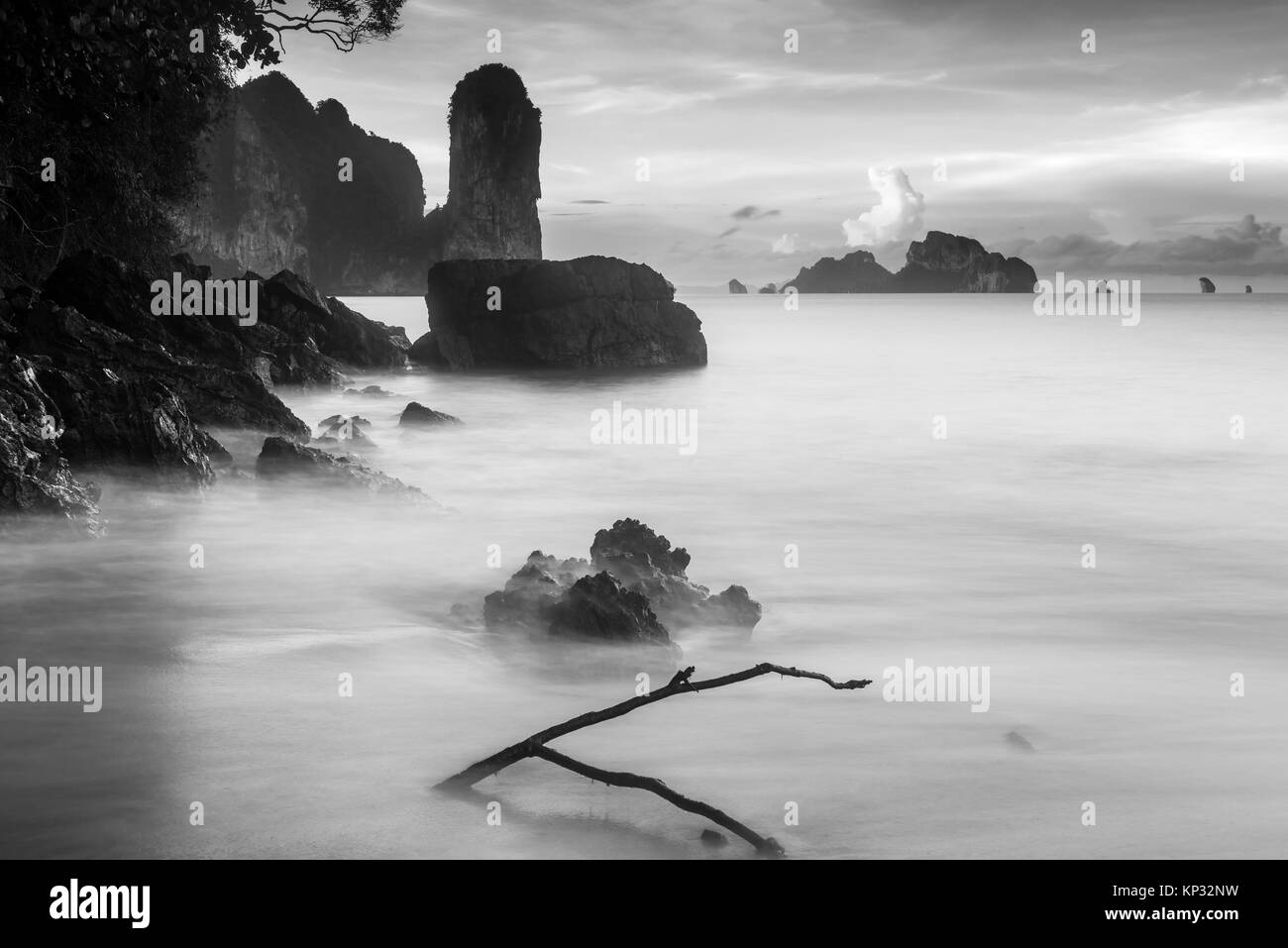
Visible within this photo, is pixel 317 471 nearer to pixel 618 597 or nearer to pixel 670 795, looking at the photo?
pixel 618 597

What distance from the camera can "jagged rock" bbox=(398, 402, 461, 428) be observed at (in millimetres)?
18562

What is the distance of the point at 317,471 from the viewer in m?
11.3

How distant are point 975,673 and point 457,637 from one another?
9.99ft

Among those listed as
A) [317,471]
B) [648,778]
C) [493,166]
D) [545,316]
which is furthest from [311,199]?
[648,778]

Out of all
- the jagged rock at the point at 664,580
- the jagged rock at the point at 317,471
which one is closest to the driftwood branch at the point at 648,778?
the jagged rock at the point at 664,580

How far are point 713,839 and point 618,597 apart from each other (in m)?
2.58

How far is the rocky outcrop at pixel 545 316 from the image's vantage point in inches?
1275

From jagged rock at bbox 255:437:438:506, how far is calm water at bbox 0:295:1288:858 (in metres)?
0.32

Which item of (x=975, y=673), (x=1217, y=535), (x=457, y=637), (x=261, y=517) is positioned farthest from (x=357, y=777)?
(x=1217, y=535)

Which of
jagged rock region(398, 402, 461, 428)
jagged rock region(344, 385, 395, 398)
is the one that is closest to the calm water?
jagged rock region(398, 402, 461, 428)

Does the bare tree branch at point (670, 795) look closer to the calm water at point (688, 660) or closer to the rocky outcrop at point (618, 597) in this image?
the calm water at point (688, 660)

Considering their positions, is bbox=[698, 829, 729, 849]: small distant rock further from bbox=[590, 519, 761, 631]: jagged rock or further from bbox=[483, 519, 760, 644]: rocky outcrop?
bbox=[590, 519, 761, 631]: jagged rock

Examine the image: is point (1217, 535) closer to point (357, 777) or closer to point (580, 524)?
point (580, 524)

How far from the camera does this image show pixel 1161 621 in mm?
9016
